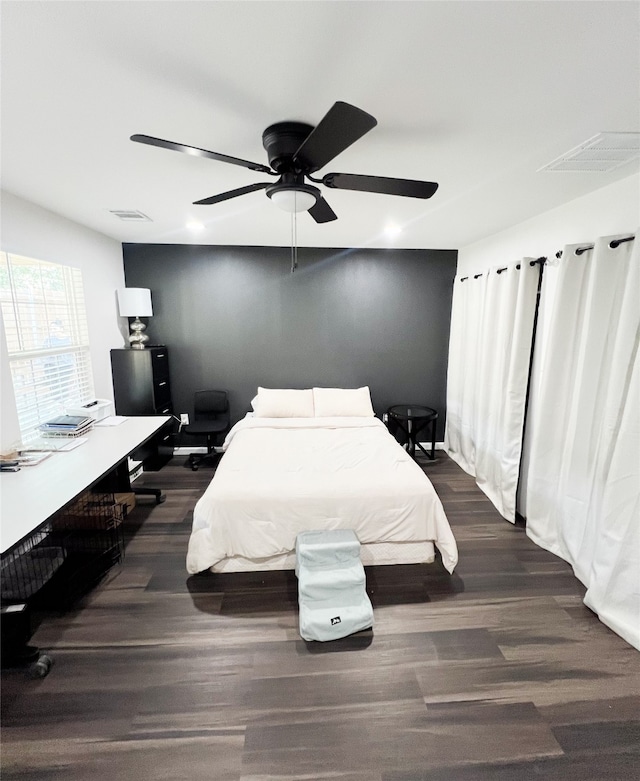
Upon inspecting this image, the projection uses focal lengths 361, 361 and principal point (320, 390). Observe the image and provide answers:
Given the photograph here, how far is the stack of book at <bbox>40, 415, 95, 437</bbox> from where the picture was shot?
262cm

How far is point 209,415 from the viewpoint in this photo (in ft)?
14.3

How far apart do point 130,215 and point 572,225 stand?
10.7 ft

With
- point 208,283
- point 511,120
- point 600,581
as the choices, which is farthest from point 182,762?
point 208,283

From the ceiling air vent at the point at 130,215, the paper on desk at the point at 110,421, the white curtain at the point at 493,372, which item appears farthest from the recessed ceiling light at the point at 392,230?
the paper on desk at the point at 110,421

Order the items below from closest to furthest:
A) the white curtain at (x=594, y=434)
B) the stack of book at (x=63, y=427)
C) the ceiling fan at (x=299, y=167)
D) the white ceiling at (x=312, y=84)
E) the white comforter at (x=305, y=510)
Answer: the white ceiling at (x=312, y=84)
the ceiling fan at (x=299, y=167)
the white curtain at (x=594, y=434)
the white comforter at (x=305, y=510)
the stack of book at (x=63, y=427)

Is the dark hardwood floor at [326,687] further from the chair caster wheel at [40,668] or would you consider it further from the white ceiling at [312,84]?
the white ceiling at [312,84]

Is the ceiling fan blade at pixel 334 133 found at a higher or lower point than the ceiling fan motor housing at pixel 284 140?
lower

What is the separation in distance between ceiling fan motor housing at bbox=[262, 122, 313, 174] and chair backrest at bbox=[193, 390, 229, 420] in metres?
3.05

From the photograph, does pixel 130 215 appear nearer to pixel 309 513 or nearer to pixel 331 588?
pixel 309 513

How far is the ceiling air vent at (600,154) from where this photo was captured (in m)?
1.62

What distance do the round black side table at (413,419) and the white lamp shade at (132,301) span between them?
295 cm

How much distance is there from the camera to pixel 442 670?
1739mm

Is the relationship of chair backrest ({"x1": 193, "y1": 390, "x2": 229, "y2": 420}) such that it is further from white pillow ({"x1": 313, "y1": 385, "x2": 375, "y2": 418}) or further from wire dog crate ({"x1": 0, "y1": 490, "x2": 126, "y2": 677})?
wire dog crate ({"x1": 0, "y1": 490, "x2": 126, "y2": 677})

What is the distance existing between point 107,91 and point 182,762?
2505 millimetres
